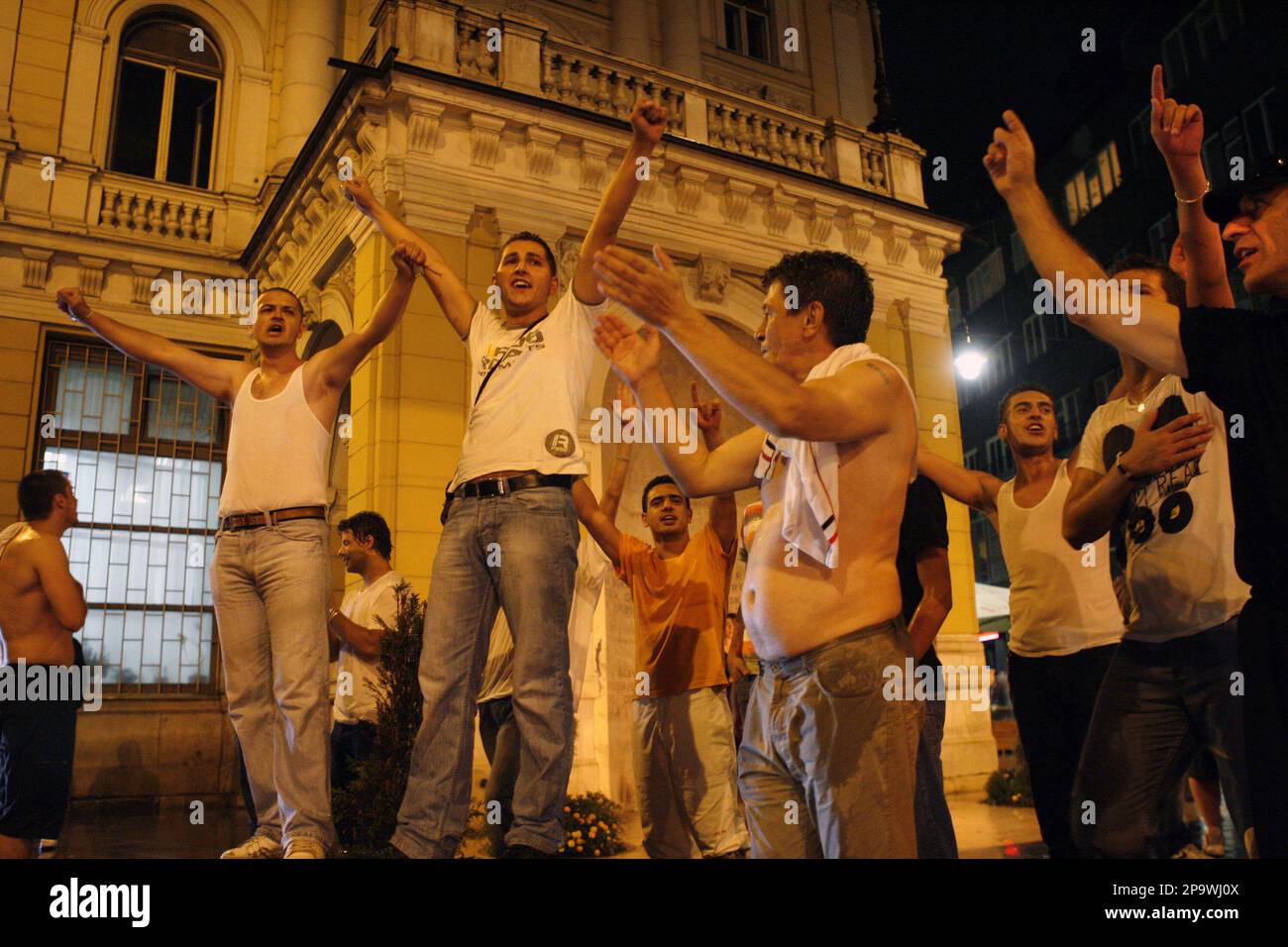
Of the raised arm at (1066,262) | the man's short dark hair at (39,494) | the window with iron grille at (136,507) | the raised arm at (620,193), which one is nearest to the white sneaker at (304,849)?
the raised arm at (620,193)

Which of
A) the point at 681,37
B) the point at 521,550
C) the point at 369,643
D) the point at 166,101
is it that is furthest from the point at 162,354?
the point at 681,37

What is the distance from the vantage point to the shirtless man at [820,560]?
215cm

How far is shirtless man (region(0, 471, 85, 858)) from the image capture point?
459 cm

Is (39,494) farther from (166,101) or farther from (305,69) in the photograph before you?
(305,69)

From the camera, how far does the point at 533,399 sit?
3.56m

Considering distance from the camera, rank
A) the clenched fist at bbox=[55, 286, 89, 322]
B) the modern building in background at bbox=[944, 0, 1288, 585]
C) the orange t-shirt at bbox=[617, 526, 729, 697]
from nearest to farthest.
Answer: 1. the clenched fist at bbox=[55, 286, 89, 322]
2. the orange t-shirt at bbox=[617, 526, 729, 697]
3. the modern building in background at bbox=[944, 0, 1288, 585]

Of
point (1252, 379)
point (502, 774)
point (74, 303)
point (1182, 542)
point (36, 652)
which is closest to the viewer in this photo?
point (1252, 379)

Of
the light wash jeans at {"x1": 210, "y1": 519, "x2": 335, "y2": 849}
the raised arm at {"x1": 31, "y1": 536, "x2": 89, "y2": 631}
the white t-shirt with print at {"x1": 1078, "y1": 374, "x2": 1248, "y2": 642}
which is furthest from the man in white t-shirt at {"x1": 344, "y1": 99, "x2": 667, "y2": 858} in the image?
the raised arm at {"x1": 31, "y1": 536, "x2": 89, "y2": 631}

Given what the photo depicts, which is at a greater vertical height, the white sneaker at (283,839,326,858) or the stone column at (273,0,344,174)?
the stone column at (273,0,344,174)

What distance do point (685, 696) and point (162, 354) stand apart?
2.79 metres

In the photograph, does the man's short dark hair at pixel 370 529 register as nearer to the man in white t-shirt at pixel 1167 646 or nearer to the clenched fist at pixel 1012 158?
the man in white t-shirt at pixel 1167 646

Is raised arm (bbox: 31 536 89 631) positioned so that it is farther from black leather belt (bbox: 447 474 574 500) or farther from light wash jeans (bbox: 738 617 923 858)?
light wash jeans (bbox: 738 617 923 858)

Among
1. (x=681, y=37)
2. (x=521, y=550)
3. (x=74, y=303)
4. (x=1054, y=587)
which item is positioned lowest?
(x=1054, y=587)

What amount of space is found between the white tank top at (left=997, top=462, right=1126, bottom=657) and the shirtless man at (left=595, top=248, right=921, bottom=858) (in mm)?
1747
